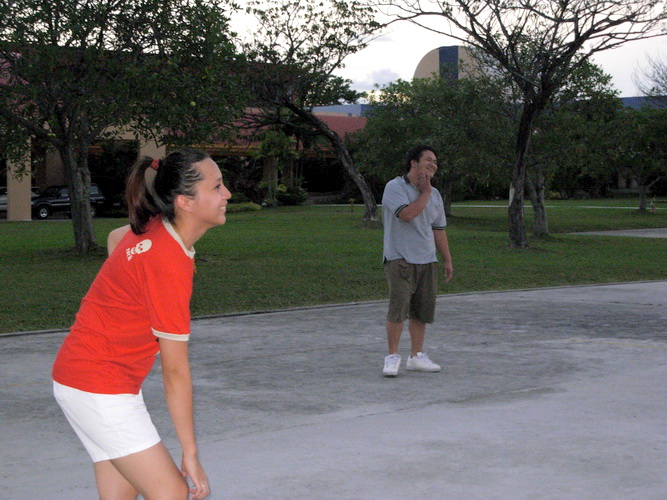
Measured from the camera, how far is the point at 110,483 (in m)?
3.21

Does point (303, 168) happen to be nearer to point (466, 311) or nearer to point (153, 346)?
point (466, 311)

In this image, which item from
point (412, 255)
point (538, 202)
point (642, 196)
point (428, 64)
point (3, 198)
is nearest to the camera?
point (412, 255)

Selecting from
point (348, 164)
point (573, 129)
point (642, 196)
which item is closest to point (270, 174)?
point (348, 164)

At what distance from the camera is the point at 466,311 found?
1161cm

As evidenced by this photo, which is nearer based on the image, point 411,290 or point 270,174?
point 411,290

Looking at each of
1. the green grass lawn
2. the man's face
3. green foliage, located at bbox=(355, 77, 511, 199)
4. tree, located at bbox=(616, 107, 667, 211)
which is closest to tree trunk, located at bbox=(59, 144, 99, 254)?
the green grass lawn

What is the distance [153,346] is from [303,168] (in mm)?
54574

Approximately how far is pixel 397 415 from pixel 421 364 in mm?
1529

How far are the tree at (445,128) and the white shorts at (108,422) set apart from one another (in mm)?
25893

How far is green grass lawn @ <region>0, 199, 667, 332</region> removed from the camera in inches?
516

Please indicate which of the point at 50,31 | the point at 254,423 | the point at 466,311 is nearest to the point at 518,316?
the point at 466,311

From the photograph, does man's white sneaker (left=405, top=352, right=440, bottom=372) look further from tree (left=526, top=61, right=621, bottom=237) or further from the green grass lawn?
tree (left=526, top=61, right=621, bottom=237)

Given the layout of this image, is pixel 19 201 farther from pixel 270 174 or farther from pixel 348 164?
pixel 270 174

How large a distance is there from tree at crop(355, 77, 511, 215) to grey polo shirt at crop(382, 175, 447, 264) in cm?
2085
